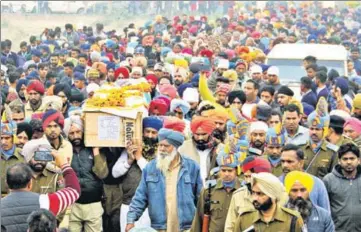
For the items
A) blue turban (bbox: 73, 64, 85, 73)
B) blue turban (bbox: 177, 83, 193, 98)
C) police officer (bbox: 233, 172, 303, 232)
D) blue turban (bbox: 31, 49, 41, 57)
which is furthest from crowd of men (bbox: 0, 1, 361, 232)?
blue turban (bbox: 31, 49, 41, 57)

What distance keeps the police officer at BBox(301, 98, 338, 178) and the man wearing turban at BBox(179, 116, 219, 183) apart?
927 millimetres

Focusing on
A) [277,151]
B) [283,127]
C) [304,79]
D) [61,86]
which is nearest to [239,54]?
[304,79]

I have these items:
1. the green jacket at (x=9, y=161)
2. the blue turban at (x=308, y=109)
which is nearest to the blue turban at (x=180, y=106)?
the blue turban at (x=308, y=109)

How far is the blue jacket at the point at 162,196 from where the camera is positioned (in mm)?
10875

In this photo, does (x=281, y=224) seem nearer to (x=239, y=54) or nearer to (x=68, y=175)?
(x=68, y=175)

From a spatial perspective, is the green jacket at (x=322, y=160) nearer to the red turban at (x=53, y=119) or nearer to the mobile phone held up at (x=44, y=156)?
the red turban at (x=53, y=119)

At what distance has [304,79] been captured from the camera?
711 inches

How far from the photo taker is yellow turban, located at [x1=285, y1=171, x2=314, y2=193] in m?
9.80

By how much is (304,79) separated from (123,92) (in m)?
6.17

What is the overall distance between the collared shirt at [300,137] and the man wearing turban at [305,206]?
2931 millimetres

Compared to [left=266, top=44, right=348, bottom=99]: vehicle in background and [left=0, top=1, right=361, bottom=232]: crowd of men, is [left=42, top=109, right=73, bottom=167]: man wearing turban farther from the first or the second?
[left=266, top=44, right=348, bottom=99]: vehicle in background

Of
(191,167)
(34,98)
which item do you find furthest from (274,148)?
(34,98)

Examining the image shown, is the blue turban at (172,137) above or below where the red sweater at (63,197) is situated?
above

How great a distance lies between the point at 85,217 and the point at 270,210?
12.5 ft
